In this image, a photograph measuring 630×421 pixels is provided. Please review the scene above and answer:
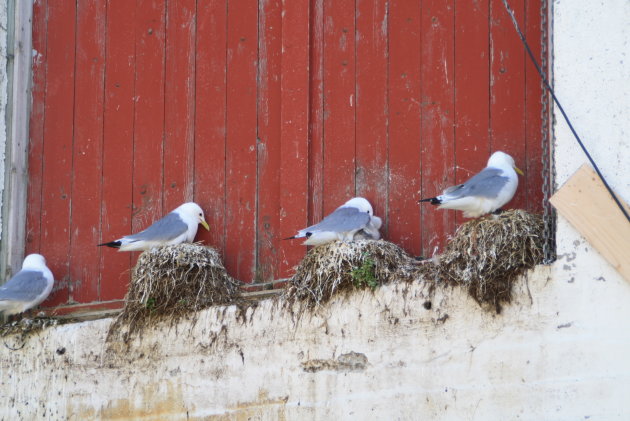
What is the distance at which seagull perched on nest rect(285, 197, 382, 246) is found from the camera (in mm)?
7117

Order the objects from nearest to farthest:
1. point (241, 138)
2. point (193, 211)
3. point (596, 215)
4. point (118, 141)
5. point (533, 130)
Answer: point (596, 215)
point (533, 130)
point (193, 211)
point (241, 138)
point (118, 141)

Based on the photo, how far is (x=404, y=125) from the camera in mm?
7406

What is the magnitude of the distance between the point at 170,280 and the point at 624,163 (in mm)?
2854

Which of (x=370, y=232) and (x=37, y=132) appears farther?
(x=37, y=132)

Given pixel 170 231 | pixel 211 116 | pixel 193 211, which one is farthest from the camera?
pixel 211 116

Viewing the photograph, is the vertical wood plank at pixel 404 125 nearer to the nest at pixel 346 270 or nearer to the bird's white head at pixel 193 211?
the nest at pixel 346 270

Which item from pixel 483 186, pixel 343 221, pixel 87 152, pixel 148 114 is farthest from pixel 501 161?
pixel 87 152

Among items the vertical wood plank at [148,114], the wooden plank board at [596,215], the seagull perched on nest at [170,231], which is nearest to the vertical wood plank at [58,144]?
the vertical wood plank at [148,114]

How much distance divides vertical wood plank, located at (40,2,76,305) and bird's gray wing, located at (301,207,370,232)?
1.97 metres

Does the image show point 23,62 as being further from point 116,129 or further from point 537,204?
point 537,204

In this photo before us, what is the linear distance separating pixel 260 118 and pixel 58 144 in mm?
1581

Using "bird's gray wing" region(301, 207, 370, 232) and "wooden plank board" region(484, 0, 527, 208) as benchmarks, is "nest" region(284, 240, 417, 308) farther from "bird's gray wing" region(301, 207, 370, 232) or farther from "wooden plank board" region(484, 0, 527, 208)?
"wooden plank board" region(484, 0, 527, 208)

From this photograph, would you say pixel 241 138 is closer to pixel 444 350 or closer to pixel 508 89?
pixel 508 89

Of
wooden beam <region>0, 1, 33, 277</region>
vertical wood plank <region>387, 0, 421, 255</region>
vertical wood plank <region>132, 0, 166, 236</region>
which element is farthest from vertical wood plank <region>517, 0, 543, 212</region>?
wooden beam <region>0, 1, 33, 277</region>
